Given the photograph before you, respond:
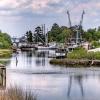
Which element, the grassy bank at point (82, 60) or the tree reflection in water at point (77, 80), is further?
the grassy bank at point (82, 60)

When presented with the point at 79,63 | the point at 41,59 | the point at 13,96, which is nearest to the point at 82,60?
the point at 79,63

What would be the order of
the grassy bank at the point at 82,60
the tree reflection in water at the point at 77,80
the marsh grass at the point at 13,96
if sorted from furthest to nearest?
1. the grassy bank at the point at 82,60
2. the tree reflection in water at the point at 77,80
3. the marsh grass at the point at 13,96

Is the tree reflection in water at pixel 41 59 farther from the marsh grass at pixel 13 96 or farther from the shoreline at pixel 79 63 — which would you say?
the marsh grass at pixel 13 96

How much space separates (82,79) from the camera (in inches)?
2375

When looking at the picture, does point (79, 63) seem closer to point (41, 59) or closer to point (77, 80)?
point (77, 80)

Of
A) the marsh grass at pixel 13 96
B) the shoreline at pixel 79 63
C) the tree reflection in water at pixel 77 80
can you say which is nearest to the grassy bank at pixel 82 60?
the shoreline at pixel 79 63

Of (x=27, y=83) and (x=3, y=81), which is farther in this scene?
(x=27, y=83)

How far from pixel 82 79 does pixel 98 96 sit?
1704cm

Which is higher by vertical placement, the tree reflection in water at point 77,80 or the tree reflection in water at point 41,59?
the tree reflection in water at point 41,59

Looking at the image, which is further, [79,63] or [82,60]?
[82,60]

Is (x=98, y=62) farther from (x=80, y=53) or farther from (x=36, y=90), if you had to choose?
(x=36, y=90)

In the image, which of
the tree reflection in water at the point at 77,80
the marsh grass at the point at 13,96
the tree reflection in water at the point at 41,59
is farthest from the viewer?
Result: the tree reflection in water at the point at 41,59

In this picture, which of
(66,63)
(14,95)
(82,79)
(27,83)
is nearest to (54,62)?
(66,63)

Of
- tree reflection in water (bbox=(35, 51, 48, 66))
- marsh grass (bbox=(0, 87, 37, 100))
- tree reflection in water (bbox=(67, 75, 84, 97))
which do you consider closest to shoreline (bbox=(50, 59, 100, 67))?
tree reflection in water (bbox=(35, 51, 48, 66))
